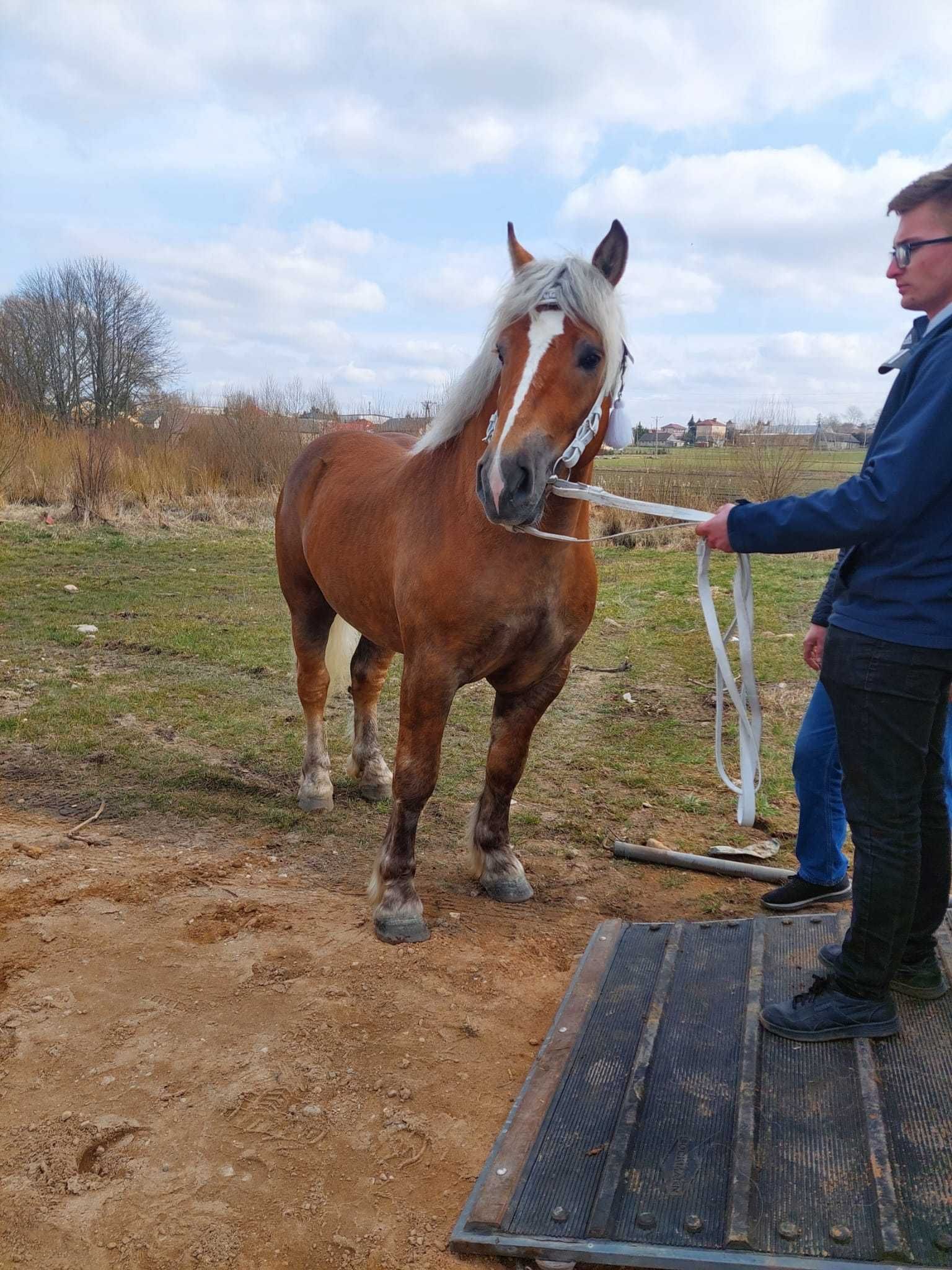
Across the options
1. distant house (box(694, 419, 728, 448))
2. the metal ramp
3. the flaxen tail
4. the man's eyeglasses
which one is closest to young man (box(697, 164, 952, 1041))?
the man's eyeglasses

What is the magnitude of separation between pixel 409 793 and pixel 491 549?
103cm

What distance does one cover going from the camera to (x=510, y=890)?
148 inches

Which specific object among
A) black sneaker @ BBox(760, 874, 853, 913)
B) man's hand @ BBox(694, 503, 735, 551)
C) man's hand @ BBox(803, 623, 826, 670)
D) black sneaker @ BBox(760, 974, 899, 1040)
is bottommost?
black sneaker @ BBox(760, 874, 853, 913)

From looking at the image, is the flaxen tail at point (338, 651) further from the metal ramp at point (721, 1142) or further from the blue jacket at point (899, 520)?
the blue jacket at point (899, 520)

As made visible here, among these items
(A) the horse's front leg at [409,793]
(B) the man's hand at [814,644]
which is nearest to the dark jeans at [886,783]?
(B) the man's hand at [814,644]

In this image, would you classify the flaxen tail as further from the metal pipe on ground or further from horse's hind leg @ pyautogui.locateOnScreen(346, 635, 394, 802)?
the metal pipe on ground

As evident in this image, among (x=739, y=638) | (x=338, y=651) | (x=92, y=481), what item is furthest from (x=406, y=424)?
(x=739, y=638)

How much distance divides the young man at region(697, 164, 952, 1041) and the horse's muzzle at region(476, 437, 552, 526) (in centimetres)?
56

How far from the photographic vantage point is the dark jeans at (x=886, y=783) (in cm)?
218

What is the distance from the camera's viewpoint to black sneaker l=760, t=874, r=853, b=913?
11.8 feet

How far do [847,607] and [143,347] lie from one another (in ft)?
105

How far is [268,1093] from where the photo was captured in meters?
2.52

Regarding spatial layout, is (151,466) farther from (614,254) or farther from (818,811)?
(818,811)

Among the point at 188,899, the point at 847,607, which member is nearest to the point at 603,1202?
the point at 847,607
